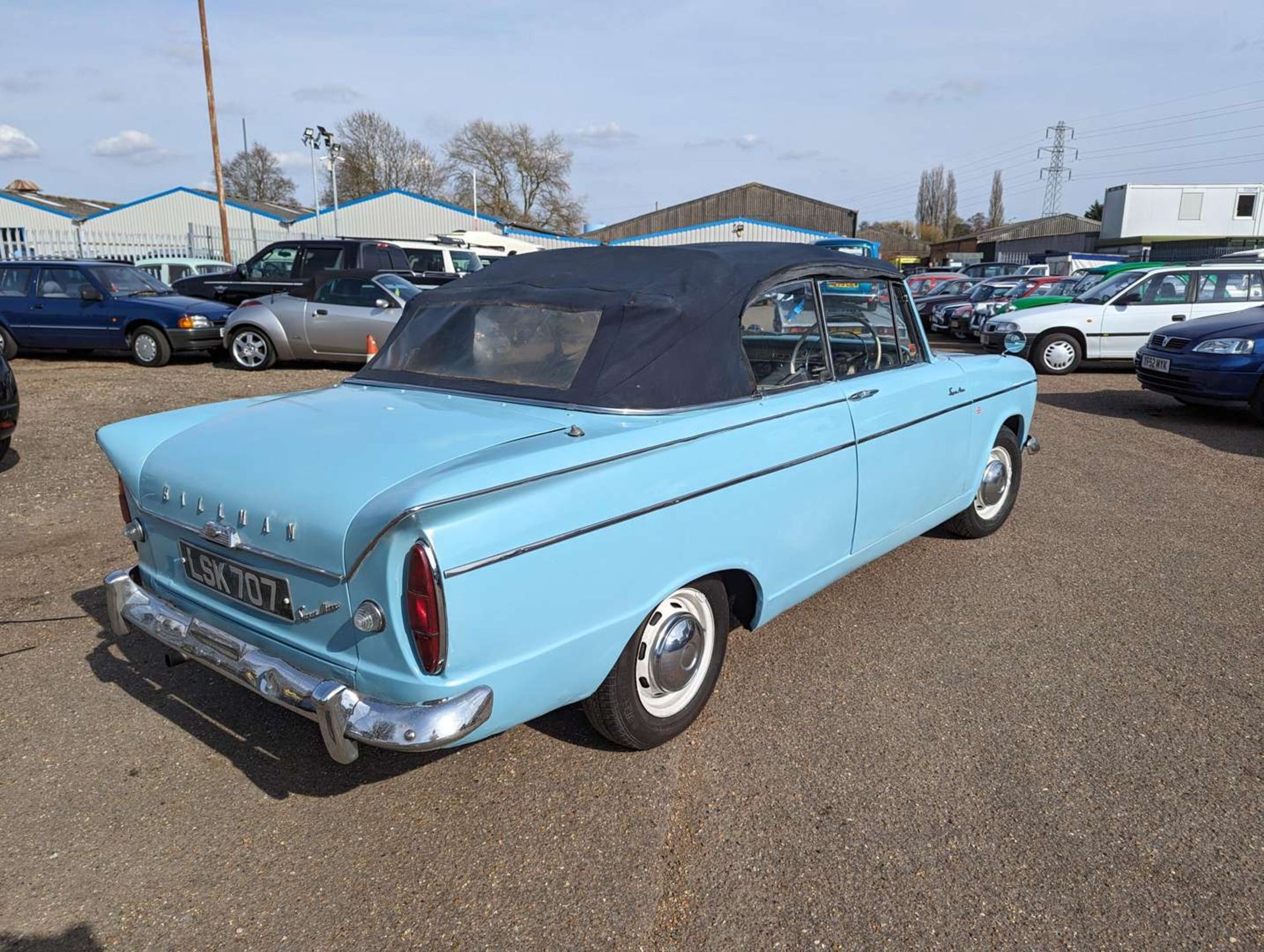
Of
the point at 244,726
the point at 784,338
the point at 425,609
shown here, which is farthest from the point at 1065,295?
the point at 425,609

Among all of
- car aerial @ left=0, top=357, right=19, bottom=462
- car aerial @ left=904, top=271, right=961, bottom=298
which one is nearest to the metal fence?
car aerial @ left=0, top=357, right=19, bottom=462

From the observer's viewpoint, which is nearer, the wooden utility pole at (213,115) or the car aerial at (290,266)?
the car aerial at (290,266)

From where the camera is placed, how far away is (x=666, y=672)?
303 cm

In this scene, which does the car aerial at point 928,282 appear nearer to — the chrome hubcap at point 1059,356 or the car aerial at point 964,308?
the car aerial at point 964,308

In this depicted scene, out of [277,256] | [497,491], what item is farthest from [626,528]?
[277,256]

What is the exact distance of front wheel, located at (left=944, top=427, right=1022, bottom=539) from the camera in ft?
16.9

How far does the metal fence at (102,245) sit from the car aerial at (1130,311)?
1992cm

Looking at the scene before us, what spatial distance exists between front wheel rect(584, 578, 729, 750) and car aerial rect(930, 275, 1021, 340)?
1575cm

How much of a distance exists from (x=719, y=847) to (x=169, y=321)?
465 inches

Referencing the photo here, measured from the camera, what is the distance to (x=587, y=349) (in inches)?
127

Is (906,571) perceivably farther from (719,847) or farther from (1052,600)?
(719,847)

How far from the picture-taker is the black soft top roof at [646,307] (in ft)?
10.2

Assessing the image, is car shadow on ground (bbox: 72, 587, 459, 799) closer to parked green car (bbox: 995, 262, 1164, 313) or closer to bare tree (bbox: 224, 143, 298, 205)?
→ parked green car (bbox: 995, 262, 1164, 313)

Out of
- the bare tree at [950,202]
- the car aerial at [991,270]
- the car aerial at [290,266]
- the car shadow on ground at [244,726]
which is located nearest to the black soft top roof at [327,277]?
the car aerial at [290,266]
